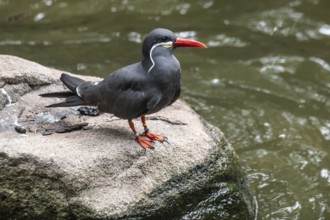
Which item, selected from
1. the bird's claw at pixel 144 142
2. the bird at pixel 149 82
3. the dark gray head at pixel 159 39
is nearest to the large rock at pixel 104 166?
the bird's claw at pixel 144 142

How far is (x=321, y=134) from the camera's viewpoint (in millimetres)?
6902

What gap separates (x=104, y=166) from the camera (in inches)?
175

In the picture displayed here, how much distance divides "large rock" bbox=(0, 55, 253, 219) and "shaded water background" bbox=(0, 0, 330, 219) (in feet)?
3.00

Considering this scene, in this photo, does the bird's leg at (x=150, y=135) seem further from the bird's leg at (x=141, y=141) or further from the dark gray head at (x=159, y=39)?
the dark gray head at (x=159, y=39)

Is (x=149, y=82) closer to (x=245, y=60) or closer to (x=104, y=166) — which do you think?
(x=104, y=166)

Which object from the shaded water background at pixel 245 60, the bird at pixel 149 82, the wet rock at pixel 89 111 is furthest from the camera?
the shaded water background at pixel 245 60

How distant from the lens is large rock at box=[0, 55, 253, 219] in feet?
14.1

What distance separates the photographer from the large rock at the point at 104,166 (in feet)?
14.1

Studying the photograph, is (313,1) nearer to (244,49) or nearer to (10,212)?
(244,49)

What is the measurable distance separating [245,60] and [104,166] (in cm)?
457

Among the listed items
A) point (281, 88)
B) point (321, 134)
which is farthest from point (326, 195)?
point (281, 88)

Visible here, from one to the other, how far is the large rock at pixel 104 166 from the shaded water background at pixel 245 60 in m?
0.91

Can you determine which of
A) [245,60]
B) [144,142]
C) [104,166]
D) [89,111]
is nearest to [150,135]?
[144,142]

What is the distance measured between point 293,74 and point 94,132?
4198mm
